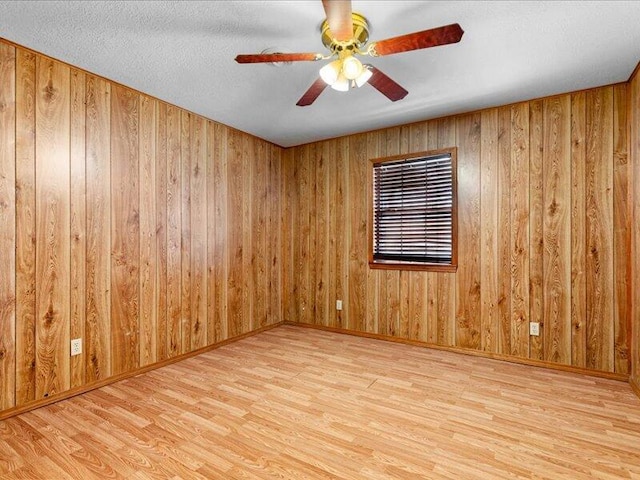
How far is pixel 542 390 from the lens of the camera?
2.60 metres

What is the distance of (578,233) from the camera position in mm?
2938

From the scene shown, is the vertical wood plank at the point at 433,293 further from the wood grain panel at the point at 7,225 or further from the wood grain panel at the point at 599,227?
the wood grain panel at the point at 7,225

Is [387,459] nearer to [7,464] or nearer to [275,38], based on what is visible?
[7,464]

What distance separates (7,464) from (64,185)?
5.85 ft

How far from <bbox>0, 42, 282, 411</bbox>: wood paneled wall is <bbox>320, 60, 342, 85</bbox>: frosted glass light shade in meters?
1.95

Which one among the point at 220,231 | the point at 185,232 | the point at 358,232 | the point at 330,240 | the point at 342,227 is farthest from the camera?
the point at 330,240

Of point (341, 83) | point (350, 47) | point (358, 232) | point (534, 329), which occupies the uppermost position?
point (350, 47)

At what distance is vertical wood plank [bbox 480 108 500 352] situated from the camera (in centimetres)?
329

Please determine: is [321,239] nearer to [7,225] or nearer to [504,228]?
[504,228]

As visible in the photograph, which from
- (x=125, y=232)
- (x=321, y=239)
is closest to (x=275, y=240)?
(x=321, y=239)

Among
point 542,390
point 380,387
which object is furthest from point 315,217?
point 542,390

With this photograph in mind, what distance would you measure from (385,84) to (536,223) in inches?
81.4

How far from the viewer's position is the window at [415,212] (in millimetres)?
3543

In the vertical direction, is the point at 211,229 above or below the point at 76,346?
above
